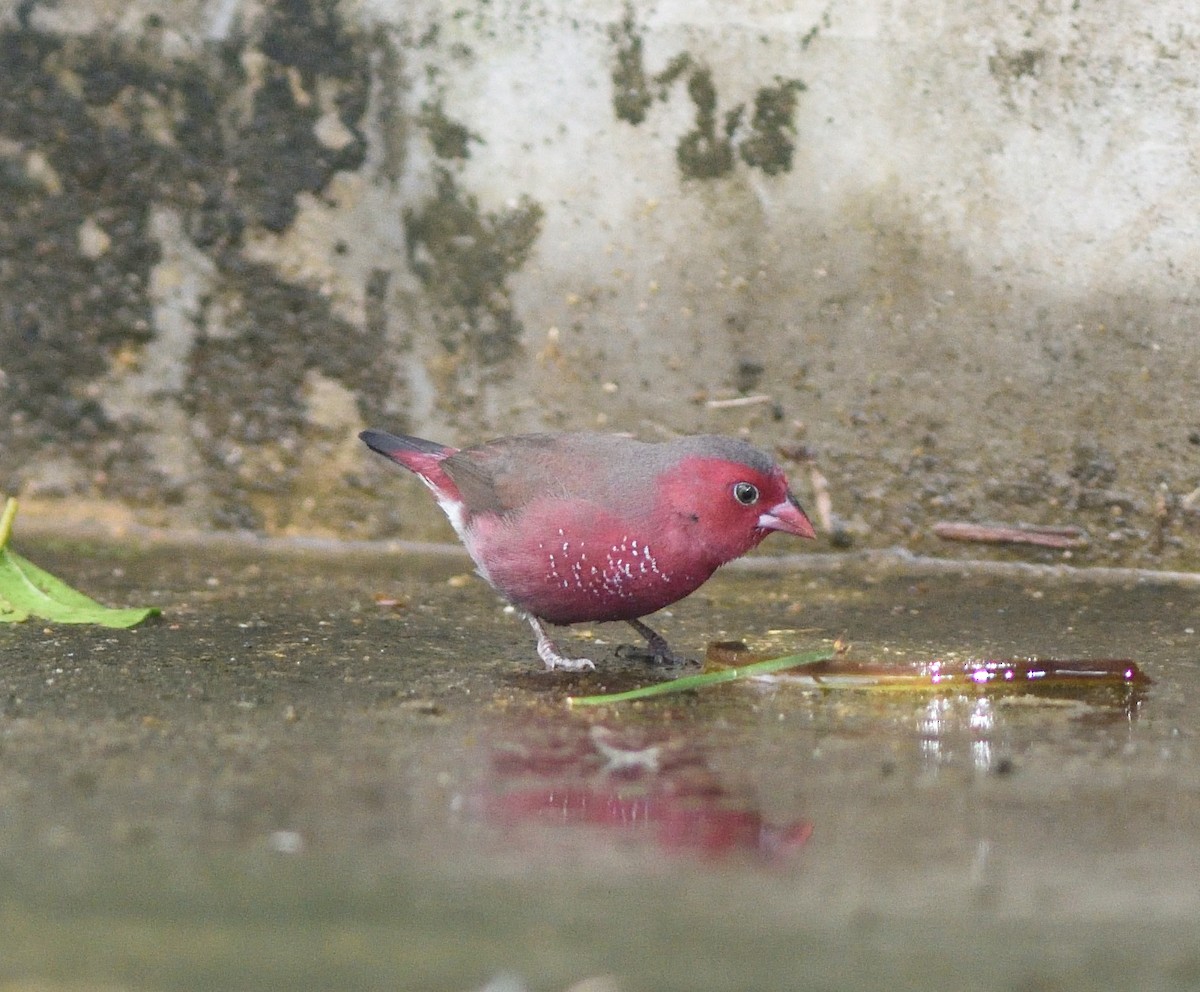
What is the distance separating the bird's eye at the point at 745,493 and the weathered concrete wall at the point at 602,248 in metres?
0.95

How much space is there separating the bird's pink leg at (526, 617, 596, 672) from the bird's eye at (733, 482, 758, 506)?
0.44 metres

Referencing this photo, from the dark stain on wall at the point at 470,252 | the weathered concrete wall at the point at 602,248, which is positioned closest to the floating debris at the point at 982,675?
the weathered concrete wall at the point at 602,248

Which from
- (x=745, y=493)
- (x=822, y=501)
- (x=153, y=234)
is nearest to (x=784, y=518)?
(x=745, y=493)

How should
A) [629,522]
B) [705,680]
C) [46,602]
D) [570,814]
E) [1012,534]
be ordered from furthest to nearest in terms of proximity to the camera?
[1012,534] → [46,602] → [629,522] → [705,680] → [570,814]

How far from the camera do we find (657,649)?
130 inches

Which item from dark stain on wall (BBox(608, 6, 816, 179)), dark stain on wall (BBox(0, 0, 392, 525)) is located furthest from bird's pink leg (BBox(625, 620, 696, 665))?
dark stain on wall (BBox(608, 6, 816, 179))

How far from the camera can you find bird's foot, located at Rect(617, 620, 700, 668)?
3.24 m

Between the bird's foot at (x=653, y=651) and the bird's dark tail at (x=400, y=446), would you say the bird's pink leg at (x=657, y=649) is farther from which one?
the bird's dark tail at (x=400, y=446)

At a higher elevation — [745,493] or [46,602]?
[745,493]

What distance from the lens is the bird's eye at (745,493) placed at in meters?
3.17

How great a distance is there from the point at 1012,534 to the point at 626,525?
1.31 meters

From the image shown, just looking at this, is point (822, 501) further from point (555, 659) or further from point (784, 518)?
point (555, 659)

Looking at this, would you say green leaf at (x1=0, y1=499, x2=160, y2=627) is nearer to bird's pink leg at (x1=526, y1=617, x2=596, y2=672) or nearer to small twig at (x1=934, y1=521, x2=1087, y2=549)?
bird's pink leg at (x1=526, y1=617, x2=596, y2=672)

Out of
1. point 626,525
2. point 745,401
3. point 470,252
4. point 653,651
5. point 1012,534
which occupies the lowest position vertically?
point 653,651
